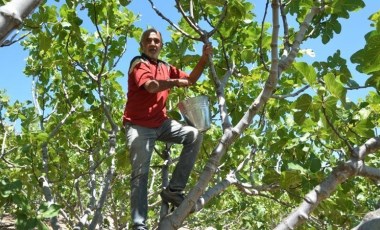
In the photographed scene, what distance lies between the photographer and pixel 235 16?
3.01 meters

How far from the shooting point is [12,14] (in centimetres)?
89

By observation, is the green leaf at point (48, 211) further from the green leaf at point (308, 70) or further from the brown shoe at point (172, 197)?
the green leaf at point (308, 70)

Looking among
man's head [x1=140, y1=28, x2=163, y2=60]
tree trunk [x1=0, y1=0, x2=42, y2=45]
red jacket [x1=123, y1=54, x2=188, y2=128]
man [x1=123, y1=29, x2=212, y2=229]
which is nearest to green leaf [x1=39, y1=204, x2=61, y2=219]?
man [x1=123, y1=29, x2=212, y2=229]

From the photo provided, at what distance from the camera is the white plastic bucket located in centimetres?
309

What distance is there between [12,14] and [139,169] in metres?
2.08

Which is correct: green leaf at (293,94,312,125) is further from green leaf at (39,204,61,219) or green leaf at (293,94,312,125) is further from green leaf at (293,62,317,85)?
green leaf at (39,204,61,219)

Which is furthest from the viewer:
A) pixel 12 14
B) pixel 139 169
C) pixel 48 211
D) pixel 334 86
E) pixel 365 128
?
pixel 139 169

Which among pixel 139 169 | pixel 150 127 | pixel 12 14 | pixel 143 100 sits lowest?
pixel 12 14

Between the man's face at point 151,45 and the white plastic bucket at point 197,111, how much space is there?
1.74 ft

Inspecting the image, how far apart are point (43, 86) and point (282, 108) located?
2.89 meters

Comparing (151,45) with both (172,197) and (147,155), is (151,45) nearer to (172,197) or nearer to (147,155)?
(147,155)

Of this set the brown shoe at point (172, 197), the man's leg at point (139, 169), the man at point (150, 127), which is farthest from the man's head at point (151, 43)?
the brown shoe at point (172, 197)

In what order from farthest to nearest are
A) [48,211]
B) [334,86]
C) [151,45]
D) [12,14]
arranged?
1. [151,45]
2. [48,211]
3. [334,86]
4. [12,14]

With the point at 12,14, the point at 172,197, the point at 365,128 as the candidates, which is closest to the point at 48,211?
the point at 172,197
